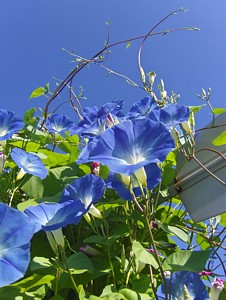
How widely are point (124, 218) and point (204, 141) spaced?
31 centimetres

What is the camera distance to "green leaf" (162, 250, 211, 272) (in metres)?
0.83

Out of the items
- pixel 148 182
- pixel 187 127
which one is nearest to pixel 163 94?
pixel 187 127

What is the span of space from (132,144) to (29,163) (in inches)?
14.8

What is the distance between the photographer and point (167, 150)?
810mm

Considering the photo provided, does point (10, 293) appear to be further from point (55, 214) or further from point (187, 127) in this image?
point (187, 127)

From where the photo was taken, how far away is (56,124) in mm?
1616

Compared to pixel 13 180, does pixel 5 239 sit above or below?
below

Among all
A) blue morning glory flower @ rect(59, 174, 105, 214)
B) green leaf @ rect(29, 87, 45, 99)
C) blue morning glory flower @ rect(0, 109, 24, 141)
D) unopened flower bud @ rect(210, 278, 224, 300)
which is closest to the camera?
unopened flower bud @ rect(210, 278, 224, 300)

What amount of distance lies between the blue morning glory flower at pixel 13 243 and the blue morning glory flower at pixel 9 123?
0.66m

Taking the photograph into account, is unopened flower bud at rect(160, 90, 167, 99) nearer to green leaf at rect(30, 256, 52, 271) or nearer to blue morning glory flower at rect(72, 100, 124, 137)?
blue morning glory flower at rect(72, 100, 124, 137)

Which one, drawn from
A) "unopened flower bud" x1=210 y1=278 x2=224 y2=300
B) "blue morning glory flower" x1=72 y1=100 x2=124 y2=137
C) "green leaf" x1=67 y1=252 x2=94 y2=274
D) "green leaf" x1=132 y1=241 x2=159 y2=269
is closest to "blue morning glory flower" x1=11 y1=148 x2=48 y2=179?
"blue morning glory flower" x1=72 y1=100 x2=124 y2=137

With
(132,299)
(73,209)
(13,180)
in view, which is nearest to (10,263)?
(73,209)

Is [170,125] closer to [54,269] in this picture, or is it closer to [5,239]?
[54,269]

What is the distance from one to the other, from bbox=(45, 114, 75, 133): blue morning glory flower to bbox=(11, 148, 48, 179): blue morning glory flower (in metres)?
0.39
